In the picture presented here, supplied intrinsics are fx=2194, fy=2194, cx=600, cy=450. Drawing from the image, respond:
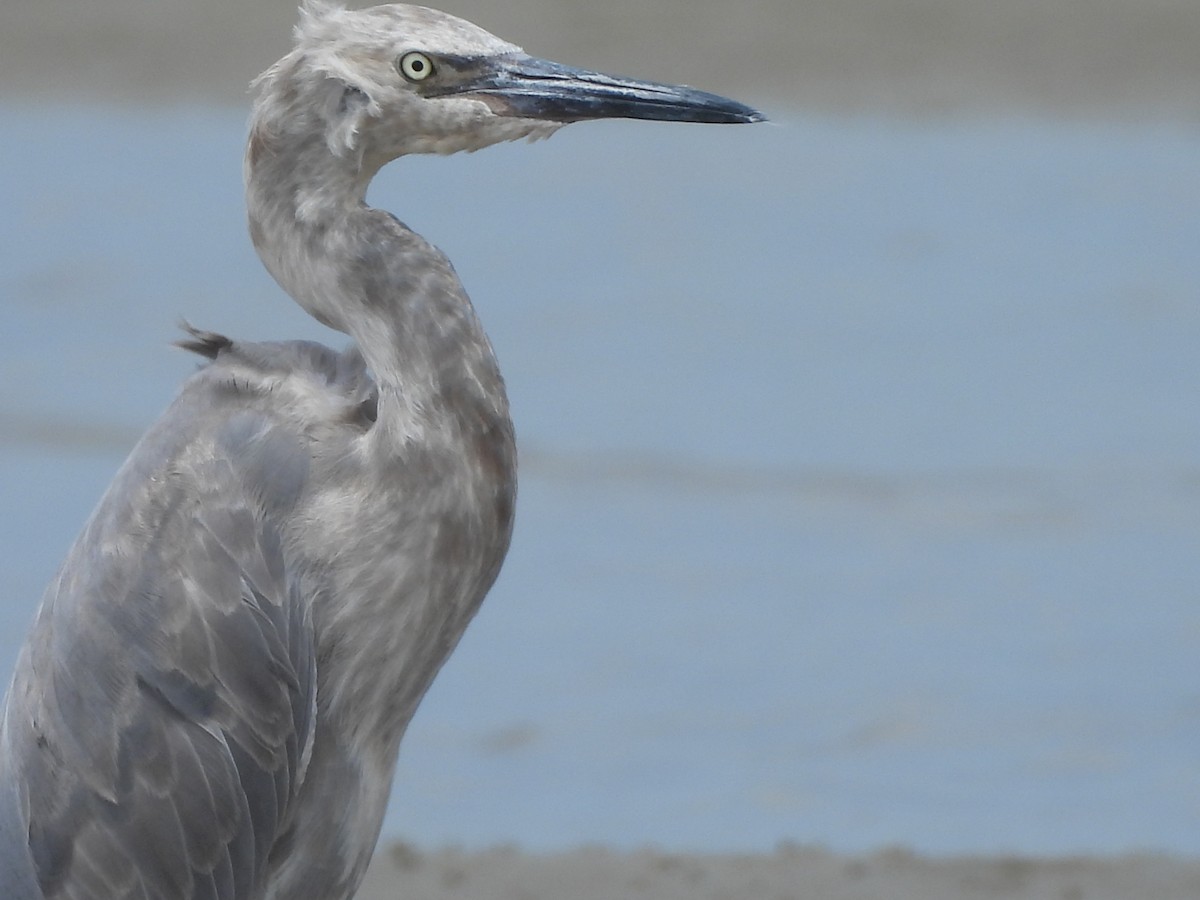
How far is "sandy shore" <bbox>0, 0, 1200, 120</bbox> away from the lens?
713 inches

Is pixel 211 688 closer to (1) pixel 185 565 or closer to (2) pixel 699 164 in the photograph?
(1) pixel 185 565

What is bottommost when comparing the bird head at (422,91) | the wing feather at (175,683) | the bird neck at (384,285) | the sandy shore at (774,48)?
the wing feather at (175,683)

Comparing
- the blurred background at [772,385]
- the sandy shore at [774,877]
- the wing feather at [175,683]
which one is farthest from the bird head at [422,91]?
the blurred background at [772,385]

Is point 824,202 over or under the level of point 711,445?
over

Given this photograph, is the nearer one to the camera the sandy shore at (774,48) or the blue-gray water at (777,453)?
the blue-gray water at (777,453)

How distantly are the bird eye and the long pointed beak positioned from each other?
0.22 feet

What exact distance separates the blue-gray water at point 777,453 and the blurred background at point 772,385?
0.08 feet

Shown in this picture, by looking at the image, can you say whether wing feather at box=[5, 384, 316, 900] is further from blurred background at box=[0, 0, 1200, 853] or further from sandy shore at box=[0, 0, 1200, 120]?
sandy shore at box=[0, 0, 1200, 120]

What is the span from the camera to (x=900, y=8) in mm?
19641

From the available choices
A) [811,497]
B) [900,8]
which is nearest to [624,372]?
[811,497]

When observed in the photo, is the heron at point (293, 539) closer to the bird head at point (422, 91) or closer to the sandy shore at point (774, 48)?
the bird head at point (422, 91)

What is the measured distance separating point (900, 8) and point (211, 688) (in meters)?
16.7

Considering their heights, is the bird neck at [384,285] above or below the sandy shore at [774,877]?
above

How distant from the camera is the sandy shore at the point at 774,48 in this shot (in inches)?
713
